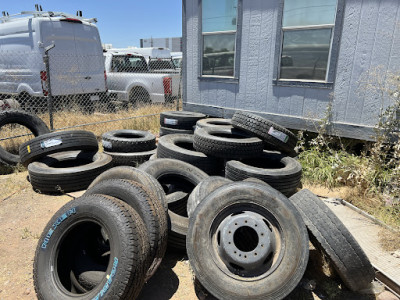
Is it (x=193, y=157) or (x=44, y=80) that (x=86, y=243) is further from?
(x=44, y=80)

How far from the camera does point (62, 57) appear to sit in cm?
836

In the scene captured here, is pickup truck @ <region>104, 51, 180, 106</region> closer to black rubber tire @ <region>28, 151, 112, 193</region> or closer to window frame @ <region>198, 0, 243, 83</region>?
window frame @ <region>198, 0, 243, 83</region>

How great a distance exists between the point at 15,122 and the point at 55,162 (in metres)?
Result: 1.72

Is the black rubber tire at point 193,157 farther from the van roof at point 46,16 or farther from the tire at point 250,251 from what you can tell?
the van roof at point 46,16

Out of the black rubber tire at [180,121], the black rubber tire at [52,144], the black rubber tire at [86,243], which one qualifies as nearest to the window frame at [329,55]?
the black rubber tire at [180,121]

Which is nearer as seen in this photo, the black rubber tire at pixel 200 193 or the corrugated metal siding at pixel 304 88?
the black rubber tire at pixel 200 193

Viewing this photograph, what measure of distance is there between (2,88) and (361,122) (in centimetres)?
1020

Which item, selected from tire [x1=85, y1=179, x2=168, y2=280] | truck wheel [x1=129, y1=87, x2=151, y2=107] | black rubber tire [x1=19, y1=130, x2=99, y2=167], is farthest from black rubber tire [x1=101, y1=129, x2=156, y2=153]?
truck wheel [x1=129, y1=87, x2=151, y2=107]

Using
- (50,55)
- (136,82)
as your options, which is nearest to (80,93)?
(50,55)

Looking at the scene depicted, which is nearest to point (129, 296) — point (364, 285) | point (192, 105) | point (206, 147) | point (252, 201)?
point (252, 201)

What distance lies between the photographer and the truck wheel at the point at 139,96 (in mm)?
10148

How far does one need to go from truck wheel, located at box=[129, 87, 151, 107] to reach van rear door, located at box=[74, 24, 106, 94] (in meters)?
1.15

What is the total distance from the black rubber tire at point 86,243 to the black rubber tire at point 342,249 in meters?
1.68

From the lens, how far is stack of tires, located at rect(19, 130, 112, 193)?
14.9 ft
